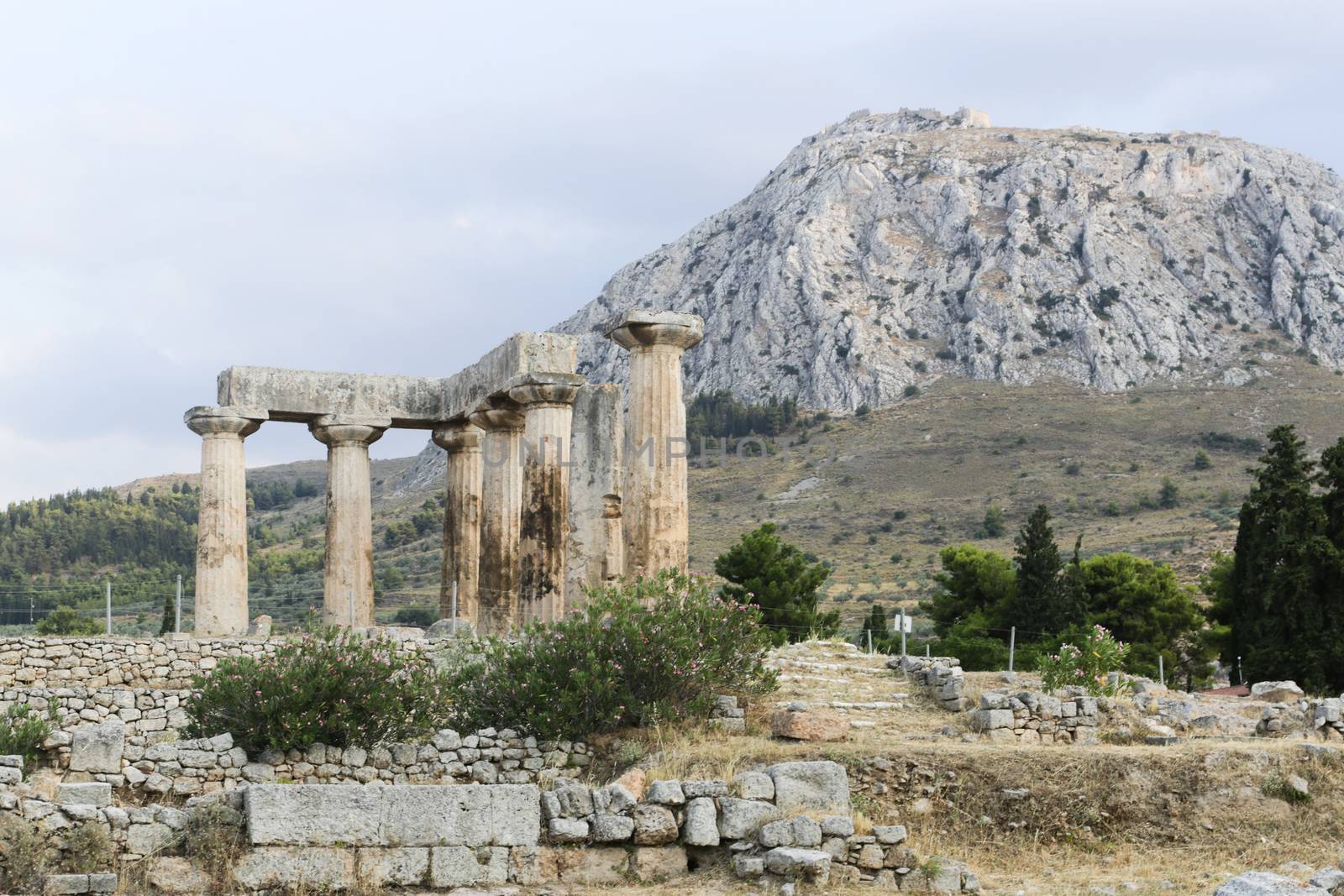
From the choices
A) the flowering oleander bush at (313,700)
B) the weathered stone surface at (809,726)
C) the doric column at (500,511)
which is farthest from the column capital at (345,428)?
the weathered stone surface at (809,726)

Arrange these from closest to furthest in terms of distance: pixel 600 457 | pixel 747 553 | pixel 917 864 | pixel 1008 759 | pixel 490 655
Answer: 1. pixel 917 864
2. pixel 1008 759
3. pixel 490 655
4. pixel 600 457
5. pixel 747 553

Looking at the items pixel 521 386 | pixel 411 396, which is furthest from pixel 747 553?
pixel 521 386

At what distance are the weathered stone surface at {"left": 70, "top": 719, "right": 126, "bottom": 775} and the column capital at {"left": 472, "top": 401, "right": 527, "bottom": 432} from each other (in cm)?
1160

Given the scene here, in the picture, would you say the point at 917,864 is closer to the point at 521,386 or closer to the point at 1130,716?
the point at 1130,716

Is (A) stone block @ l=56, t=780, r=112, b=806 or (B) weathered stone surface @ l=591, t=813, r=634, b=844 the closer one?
(A) stone block @ l=56, t=780, r=112, b=806

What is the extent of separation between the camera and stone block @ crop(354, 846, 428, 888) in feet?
39.7

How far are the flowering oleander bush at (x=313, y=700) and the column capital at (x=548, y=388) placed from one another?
687 centimetres

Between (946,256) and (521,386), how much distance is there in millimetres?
92038

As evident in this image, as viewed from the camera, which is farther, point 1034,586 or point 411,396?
point 1034,586

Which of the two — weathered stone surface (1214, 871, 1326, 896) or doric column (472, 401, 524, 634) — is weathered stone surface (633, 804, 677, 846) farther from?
doric column (472, 401, 524, 634)

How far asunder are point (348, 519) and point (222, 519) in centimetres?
235

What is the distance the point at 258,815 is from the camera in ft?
39.6

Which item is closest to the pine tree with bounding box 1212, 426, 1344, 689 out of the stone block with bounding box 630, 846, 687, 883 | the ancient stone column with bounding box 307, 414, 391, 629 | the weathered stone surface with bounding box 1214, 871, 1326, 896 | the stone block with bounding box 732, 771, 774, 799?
the ancient stone column with bounding box 307, 414, 391, 629

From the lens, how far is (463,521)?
28828mm
